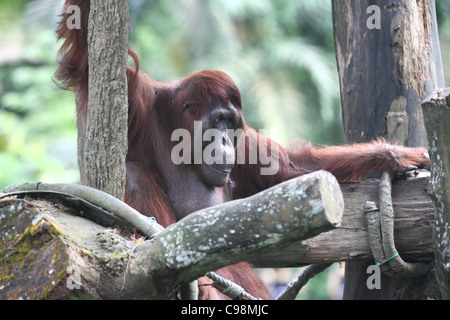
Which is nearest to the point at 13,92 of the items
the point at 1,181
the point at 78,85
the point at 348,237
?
the point at 1,181

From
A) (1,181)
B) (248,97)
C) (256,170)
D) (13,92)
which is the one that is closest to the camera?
(256,170)

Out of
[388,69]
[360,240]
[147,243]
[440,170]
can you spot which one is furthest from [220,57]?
[147,243]

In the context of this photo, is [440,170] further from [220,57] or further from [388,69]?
[220,57]

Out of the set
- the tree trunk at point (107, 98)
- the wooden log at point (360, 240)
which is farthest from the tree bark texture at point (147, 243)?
the wooden log at point (360, 240)

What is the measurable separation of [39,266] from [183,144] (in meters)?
1.84

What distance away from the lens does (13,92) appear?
39.8ft

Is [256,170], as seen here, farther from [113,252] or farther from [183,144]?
[113,252]

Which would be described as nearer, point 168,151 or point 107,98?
point 107,98

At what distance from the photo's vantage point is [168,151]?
3855mm

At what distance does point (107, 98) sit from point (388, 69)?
6.49 feet

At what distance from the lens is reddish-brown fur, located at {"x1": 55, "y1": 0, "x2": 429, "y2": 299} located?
3.57 metres

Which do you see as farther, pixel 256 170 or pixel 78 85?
pixel 256 170

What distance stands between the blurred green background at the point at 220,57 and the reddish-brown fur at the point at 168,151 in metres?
6.92
